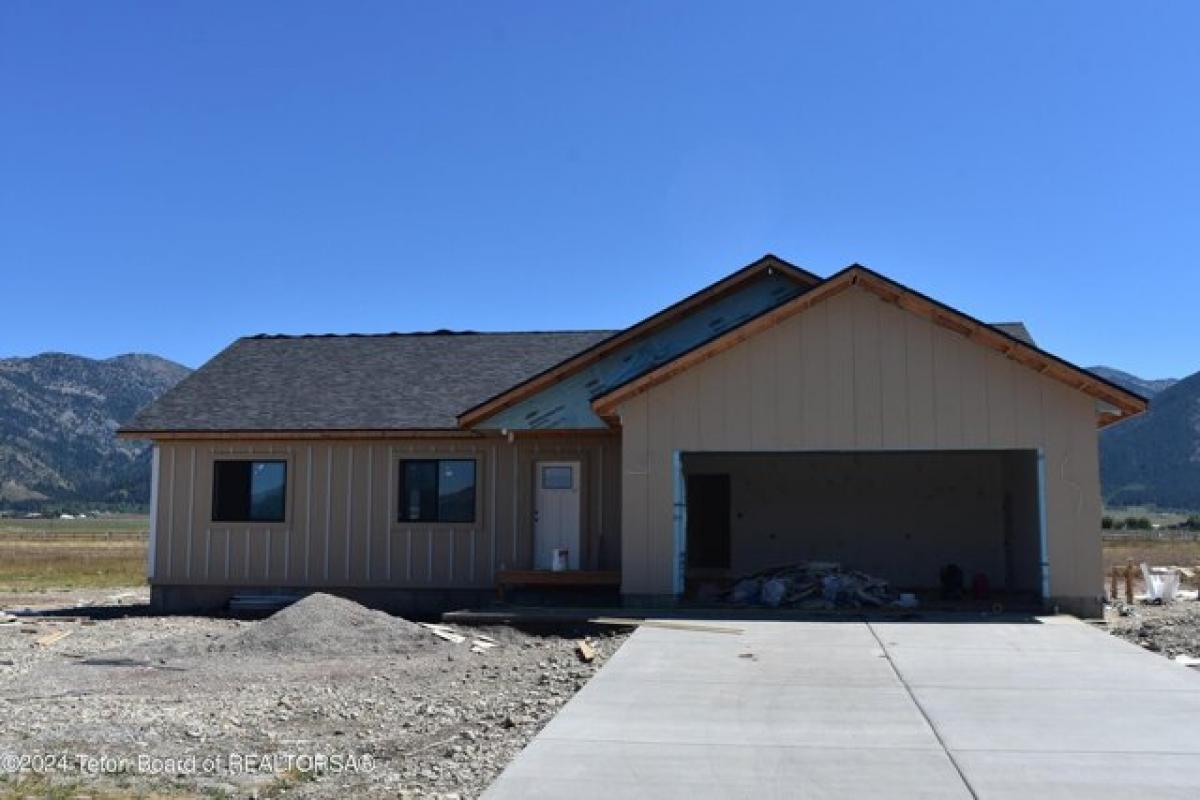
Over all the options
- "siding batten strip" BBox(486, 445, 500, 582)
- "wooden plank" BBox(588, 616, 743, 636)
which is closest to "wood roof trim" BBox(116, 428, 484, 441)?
"siding batten strip" BBox(486, 445, 500, 582)

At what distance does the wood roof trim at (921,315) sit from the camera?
579 inches

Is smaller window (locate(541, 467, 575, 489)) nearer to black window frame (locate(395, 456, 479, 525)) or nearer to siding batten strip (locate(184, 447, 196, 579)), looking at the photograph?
black window frame (locate(395, 456, 479, 525))

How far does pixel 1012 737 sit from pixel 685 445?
8262 millimetres

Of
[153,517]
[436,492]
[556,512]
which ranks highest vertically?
[436,492]

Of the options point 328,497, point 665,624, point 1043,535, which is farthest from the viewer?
point 328,497

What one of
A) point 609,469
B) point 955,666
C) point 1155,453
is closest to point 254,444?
point 609,469

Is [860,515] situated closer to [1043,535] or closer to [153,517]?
[1043,535]

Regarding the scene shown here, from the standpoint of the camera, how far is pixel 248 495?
19.2 meters

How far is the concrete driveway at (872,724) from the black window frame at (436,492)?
6.59 metres

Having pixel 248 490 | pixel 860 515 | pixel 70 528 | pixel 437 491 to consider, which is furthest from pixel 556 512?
pixel 70 528

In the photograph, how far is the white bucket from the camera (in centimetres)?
1750

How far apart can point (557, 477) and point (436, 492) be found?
2.12 metres

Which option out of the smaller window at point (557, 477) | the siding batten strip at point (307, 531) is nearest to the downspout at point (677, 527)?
the smaller window at point (557, 477)

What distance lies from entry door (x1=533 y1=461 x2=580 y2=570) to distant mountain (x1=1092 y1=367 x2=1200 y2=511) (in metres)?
152
